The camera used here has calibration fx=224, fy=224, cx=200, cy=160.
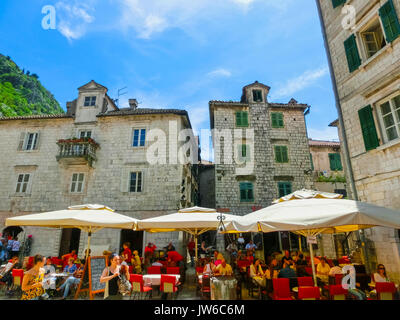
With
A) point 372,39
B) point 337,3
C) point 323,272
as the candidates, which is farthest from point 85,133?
point 372,39

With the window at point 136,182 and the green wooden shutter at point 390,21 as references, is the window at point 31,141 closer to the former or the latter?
the window at point 136,182

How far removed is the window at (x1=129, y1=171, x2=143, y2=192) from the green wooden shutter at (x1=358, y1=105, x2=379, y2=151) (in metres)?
13.0

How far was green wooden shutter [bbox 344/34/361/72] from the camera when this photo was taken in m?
9.11

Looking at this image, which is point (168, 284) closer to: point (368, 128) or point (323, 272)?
point (323, 272)

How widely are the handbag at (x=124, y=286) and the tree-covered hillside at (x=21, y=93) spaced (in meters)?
44.0

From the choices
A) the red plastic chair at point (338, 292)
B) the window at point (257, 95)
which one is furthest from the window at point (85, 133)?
the red plastic chair at point (338, 292)

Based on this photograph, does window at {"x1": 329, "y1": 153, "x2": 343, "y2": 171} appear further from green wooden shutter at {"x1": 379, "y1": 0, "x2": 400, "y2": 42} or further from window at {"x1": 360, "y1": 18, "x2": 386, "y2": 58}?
green wooden shutter at {"x1": 379, "y1": 0, "x2": 400, "y2": 42}

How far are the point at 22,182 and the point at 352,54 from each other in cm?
2158

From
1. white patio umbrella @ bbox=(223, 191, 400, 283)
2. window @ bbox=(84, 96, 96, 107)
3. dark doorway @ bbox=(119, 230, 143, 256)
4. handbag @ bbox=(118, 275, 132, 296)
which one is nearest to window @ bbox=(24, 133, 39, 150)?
window @ bbox=(84, 96, 96, 107)

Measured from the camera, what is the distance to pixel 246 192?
17578 millimetres

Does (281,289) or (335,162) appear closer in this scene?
(281,289)

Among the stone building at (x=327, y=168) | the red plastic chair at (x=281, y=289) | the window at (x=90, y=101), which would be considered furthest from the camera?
the stone building at (x=327, y=168)

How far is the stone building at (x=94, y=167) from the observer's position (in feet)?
50.3
